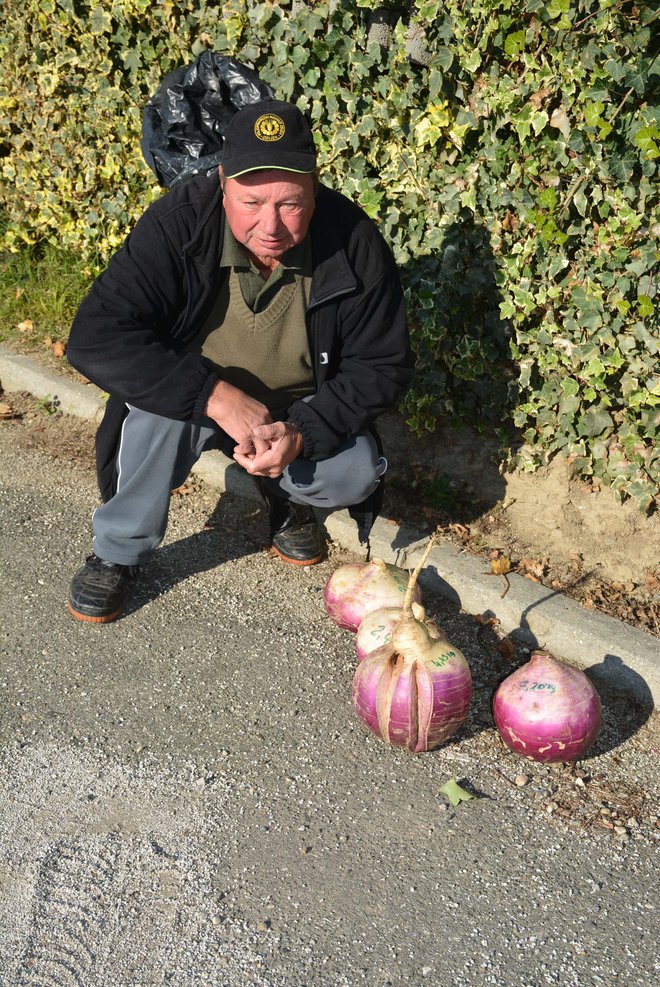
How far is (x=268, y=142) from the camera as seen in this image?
3.23 metres

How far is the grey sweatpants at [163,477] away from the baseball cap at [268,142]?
3.13 ft

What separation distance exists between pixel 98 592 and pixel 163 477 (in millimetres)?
532

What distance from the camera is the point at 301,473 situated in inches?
155

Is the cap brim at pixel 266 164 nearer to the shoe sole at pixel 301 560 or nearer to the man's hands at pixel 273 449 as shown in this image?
the man's hands at pixel 273 449

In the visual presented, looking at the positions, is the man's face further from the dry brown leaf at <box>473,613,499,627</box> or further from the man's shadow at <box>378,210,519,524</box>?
the dry brown leaf at <box>473,613,499,627</box>

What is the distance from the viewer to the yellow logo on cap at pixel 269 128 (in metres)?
3.24

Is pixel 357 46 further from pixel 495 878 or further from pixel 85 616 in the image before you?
pixel 495 878

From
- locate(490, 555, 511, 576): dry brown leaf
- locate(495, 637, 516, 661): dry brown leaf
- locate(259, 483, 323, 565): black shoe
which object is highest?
locate(490, 555, 511, 576): dry brown leaf

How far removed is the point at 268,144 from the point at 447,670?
1.78m

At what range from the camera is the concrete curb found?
3635 millimetres

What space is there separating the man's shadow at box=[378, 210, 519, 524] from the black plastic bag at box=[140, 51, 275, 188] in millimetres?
995

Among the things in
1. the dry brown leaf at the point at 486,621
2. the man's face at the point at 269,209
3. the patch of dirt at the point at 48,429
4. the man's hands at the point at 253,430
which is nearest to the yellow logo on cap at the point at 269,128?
the man's face at the point at 269,209

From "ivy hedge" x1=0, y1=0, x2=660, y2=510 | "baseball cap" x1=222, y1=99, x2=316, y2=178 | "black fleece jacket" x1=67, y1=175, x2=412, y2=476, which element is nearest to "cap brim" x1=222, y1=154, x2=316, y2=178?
"baseball cap" x1=222, y1=99, x2=316, y2=178

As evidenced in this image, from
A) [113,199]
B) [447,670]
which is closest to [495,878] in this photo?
[447,670]
